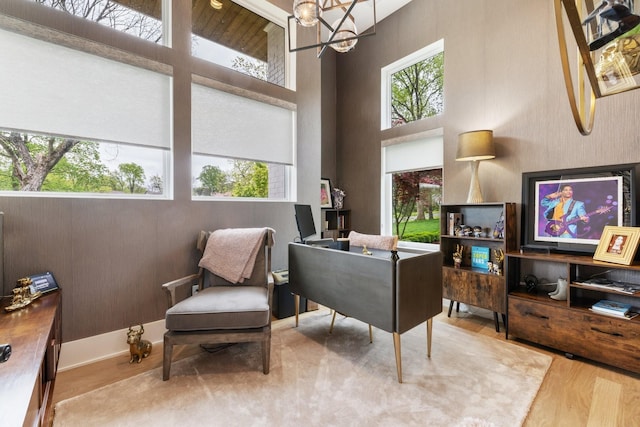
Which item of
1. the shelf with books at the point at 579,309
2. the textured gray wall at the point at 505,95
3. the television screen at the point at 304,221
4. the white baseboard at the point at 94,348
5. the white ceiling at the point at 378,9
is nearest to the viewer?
the shelf with books at the point at 579,309

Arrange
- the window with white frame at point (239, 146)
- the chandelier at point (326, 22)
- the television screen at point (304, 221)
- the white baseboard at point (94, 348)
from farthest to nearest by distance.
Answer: the television screen at point (304, 221) < the window with white frame at point (239, 146) < the white baseboard at point (94, 348) < the chandelier at point (326, 22)

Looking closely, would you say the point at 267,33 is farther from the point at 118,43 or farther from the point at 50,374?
the point at 50,374

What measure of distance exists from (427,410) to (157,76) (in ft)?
10.4

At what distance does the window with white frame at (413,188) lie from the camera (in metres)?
3.62

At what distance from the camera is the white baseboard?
6.89ft

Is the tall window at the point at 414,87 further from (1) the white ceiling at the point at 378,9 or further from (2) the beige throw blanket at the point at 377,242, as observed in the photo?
(2) the beige throw blanket at the point at 377,242

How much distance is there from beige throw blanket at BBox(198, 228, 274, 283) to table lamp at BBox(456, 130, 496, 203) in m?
2.07

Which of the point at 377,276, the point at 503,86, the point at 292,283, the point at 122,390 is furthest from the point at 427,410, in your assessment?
the point at 503,86

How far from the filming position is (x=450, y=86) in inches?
131

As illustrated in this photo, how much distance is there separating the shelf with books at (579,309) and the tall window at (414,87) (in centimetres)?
209

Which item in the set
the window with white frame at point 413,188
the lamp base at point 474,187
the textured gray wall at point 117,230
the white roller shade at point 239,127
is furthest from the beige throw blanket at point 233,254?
the window with white frame at point 413,188

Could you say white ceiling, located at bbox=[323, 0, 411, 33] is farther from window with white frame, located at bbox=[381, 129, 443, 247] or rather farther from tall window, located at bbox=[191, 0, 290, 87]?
window with white frame, located at bbox=[381, 129, 443, 247]

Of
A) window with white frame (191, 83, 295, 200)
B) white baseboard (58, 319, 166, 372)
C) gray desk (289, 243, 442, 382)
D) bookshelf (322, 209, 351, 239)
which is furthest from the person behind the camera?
bookshelf (322, 209, 351, 239)

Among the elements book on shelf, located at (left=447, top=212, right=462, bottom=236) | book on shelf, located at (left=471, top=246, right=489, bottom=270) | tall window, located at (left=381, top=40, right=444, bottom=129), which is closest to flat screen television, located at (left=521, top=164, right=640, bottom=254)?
book on shelf, located at (left=471, top=246, right=489, bottom=270)
